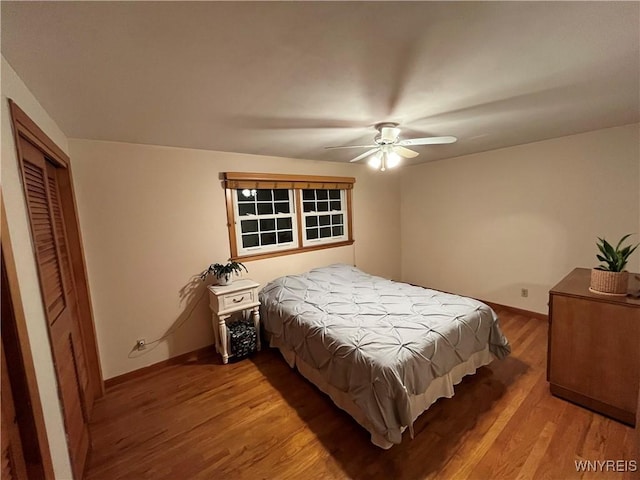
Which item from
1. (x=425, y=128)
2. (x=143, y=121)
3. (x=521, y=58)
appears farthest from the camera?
(x=425, y=128)

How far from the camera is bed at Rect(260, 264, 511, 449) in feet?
5.44

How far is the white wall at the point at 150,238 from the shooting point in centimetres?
237

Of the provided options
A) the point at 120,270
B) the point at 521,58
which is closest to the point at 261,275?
the point at 120,270

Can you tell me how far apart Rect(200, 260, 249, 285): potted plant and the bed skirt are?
3.26ft

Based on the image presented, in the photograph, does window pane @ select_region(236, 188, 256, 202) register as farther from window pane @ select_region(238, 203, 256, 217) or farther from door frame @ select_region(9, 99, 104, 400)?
door frame @ select_region(9, 99, 104, 400)

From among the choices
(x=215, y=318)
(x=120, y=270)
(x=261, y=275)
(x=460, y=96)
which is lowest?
(x=215, y=318)

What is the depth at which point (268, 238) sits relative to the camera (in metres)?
3.41

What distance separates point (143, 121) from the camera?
1951 mm

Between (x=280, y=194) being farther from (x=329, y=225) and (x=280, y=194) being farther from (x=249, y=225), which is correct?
(x=329, y=225)

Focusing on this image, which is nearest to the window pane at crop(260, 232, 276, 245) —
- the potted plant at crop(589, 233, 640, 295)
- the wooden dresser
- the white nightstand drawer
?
the white nightstand drawer

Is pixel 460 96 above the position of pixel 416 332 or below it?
above

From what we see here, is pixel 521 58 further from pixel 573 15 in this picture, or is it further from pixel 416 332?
pixel 416 332

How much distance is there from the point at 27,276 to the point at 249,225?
2.19 meters

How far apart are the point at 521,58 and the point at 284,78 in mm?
1195
